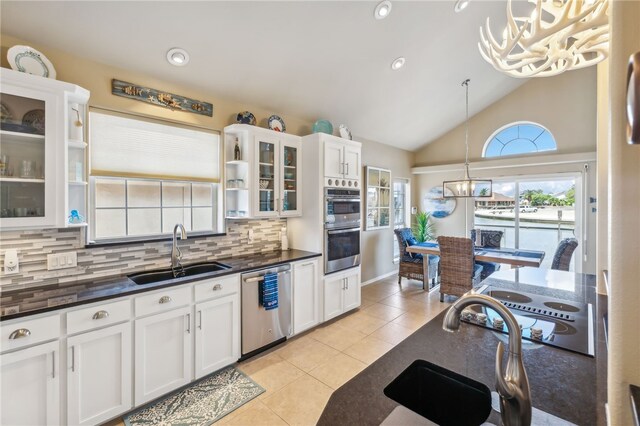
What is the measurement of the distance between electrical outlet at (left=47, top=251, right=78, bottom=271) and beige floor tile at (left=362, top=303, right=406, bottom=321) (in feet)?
10.9

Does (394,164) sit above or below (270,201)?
above

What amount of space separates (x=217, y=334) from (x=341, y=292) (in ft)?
5.75

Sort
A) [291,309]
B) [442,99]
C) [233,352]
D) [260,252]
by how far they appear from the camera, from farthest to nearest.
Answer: [442,99] → [260,252] → [291,309] → [233,352]

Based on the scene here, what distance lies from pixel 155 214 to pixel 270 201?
1186 mm

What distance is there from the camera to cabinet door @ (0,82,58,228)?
1876mm

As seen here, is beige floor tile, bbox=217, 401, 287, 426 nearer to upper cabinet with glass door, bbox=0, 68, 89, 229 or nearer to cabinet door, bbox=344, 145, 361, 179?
upper cabinet with glass door, bbox=0, 68, 89, 229

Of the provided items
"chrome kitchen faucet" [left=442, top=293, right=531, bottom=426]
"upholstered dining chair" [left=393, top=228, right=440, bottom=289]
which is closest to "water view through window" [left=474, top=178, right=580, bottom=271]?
"upholstered dining chair" [left=393, top=228, right=440, bottom=289]

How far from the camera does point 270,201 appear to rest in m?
3.40

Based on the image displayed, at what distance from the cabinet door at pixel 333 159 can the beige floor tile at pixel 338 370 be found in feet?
6.84

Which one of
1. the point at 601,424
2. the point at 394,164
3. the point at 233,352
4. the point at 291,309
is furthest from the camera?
the point at 394,164

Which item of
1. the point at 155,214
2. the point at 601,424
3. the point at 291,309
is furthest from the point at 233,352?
the point at 601,424

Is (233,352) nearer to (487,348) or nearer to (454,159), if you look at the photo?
(487,348)

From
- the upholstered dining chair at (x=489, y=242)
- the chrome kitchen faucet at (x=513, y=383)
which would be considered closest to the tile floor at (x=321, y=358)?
the upholstered dining chair at (x=489, y=242)

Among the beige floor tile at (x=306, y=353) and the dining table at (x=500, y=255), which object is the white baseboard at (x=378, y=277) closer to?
the dining table at (x=500, y=255)
